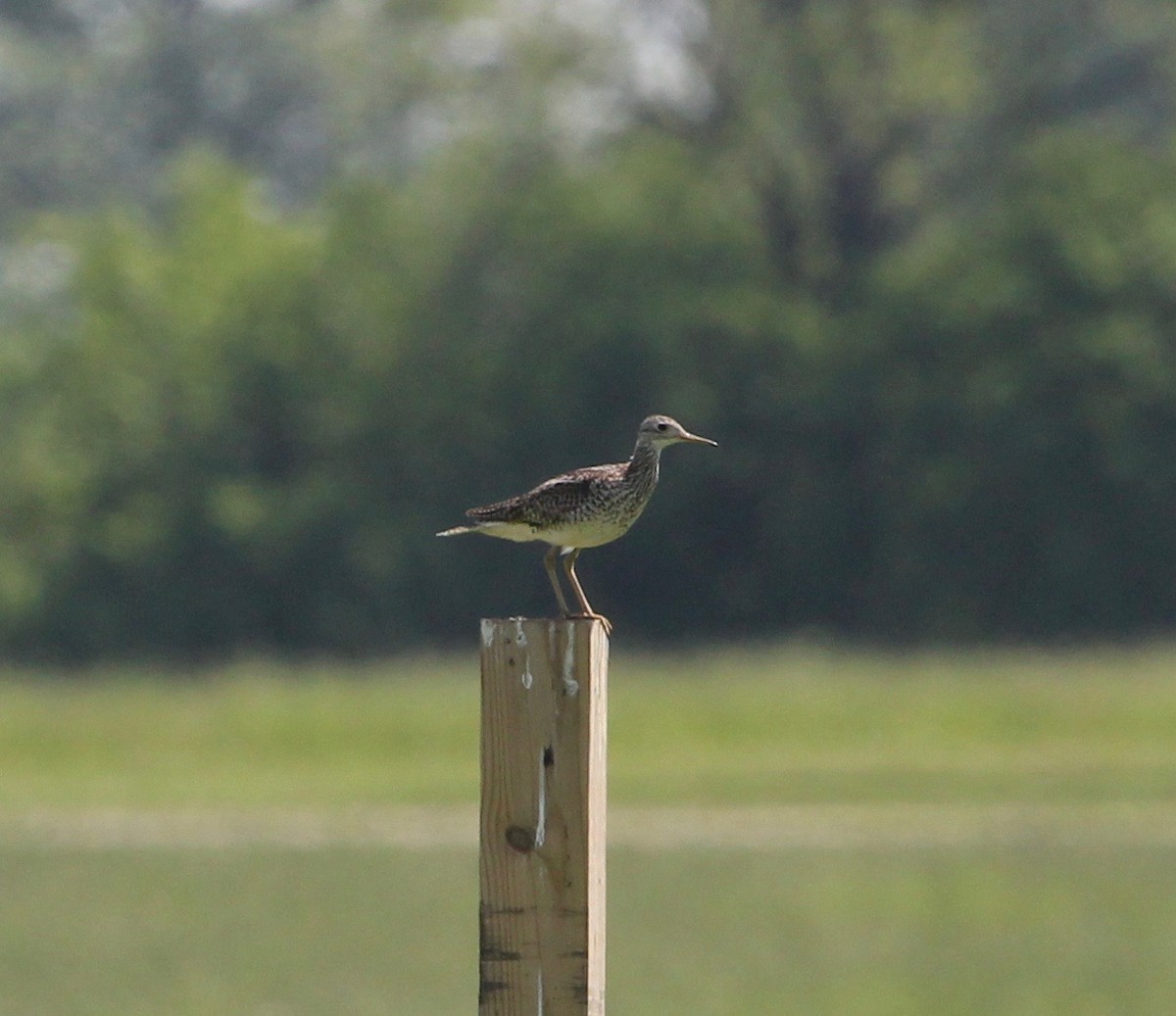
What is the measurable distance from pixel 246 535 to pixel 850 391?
887 cm

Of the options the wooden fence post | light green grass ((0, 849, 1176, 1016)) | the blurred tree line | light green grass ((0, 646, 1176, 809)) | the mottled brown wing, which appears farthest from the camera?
the blurred tree line

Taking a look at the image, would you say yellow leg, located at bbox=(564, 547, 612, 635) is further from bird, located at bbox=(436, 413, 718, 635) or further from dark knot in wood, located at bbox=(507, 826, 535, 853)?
dark knot in wood, located at bbox=(507, 826, 535, 853)

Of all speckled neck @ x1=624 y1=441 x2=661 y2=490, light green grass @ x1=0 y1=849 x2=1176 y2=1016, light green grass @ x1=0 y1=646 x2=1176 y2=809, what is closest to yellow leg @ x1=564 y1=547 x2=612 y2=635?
speckled neck @ x1=624 y1=441 x2=661 y2=490

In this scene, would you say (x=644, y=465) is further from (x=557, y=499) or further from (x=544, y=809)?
(x=544, y=809)

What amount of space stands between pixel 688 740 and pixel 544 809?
23.6m

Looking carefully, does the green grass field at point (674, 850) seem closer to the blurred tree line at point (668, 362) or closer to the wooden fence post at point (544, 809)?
the blurred tree line at point (668, 362)

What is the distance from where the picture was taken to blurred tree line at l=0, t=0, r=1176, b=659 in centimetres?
3866

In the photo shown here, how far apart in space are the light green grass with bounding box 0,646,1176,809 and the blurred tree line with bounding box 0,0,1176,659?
7.96m

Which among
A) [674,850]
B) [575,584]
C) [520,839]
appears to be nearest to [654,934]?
[674,850]

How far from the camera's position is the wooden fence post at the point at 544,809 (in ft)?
14.8

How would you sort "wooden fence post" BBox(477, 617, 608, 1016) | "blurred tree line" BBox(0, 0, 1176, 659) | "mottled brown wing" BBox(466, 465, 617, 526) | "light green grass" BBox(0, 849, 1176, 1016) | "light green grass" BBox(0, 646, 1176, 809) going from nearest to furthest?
"wooden fence post" BBox(477, 617, 608, 1016) → "mottled brown wing" BBox(466, 465, 617, 526) → "light green grass" BBox(0, 849, 1176, 1016) → "light green grass" BBox(0, 646, 1176, 809) → "blurred tree line" BBox(0, 0, 1176, 659)

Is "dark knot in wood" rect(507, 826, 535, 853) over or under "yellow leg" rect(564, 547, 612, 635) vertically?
under

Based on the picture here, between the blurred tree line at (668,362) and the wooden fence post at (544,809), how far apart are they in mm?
31819

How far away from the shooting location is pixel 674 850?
22.4 meters
